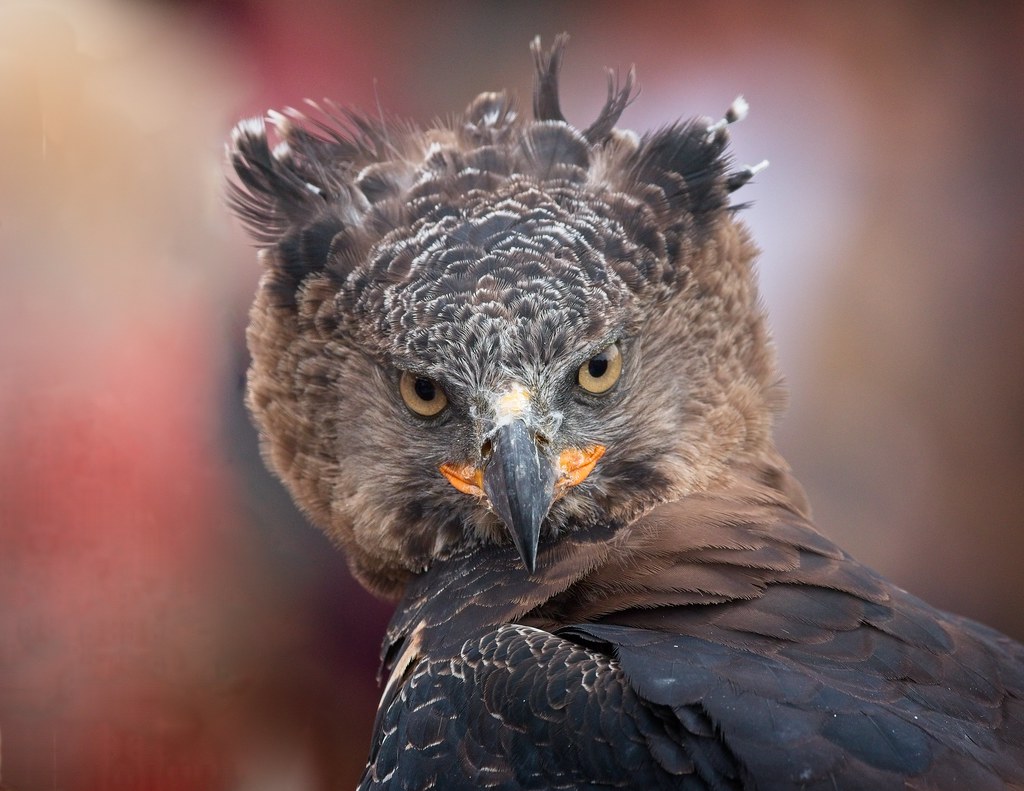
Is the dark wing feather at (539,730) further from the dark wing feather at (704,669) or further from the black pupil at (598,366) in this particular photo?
the black pupil at (598,366)

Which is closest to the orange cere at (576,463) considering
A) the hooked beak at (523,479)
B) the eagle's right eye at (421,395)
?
the hooked beak at (523,479)

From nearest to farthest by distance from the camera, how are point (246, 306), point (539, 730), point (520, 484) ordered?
1. point (539, 730)
2. point (520, 484)
3. point (246, 306)

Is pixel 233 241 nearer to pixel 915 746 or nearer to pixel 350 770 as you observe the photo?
pixel 350 770

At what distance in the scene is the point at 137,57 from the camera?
123cm

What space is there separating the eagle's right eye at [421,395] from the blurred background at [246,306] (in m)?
0.35

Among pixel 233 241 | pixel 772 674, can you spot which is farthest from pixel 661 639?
pixel 233 241

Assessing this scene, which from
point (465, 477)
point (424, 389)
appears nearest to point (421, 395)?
point (424, 389)

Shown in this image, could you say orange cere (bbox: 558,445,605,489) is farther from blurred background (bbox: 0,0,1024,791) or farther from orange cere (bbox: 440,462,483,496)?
blurred background (bbox: 0,0,1024,791)

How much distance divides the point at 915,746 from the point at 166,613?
99cm

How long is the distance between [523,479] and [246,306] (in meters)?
0.58

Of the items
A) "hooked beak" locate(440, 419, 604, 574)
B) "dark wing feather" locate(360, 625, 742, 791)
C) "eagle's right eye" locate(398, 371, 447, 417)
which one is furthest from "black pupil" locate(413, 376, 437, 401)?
"dark wing feather" locate(360, 625, 742, 791)

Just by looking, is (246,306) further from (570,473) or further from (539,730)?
(539,730)

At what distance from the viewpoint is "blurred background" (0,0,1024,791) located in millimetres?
1213

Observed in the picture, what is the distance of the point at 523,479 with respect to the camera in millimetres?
930
